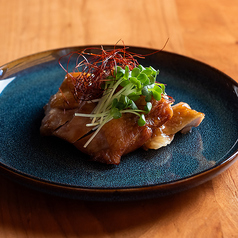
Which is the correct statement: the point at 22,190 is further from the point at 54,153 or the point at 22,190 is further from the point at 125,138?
the point at 125,138

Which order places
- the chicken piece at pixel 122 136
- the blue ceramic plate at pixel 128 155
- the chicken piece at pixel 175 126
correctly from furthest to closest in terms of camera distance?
1. the chicken piece at pixel 175 126
2. the chicken piece at pixel 122 136
3. the blue ceramic plate at pixel 128 155

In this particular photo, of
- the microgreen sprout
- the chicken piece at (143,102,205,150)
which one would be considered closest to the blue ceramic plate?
the chicken piece at (143,102,205,150)

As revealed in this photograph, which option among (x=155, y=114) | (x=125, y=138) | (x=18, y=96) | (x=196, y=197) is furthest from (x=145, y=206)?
(x=18, y=96)

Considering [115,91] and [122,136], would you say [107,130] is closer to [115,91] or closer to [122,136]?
[122,136]

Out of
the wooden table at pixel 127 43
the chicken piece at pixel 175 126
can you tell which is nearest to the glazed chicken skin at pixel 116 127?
the chicken piece at pixel 175 126

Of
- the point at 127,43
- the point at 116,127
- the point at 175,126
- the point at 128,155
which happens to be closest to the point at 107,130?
the point at 116,127

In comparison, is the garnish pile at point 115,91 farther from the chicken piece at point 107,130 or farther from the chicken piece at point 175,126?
the chicken piece at point 175,126
